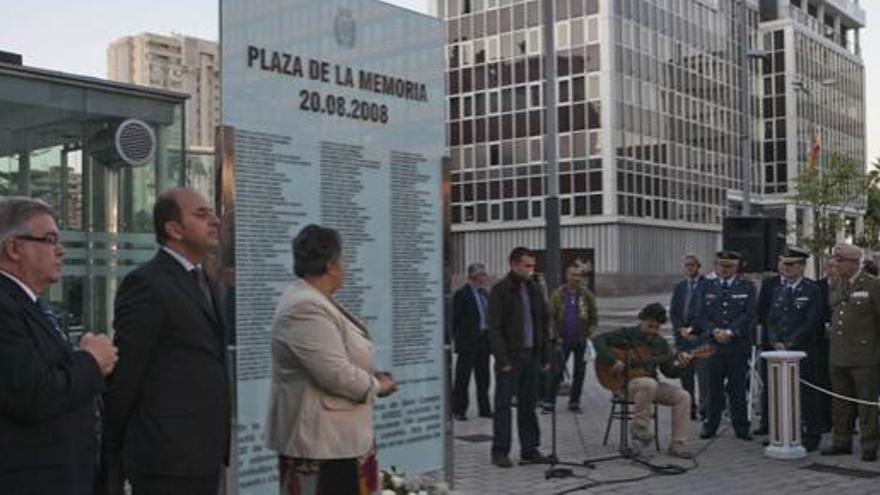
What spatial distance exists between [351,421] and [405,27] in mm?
3919

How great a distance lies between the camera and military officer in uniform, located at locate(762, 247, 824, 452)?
411 inches

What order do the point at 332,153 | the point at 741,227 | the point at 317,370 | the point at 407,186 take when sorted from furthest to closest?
the point at 741,227 → the point at 407,186 → the point at 332,153 → the point at 317,370

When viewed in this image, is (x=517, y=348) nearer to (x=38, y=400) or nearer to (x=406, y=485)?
(x=406, y=485)

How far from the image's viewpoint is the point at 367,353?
4.55 meters

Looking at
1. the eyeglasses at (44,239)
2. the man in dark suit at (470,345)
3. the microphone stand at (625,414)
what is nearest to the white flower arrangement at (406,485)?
the eyeglasses at (44,239)

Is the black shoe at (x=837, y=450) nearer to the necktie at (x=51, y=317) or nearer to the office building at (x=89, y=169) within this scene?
the office building at (x=89, y=169)

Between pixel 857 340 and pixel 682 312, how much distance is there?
9.61 ft

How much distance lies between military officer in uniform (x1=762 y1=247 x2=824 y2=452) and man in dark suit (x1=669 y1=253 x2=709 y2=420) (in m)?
1.00

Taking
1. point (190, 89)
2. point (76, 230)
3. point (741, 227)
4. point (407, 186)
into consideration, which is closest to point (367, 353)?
point (407, 186)

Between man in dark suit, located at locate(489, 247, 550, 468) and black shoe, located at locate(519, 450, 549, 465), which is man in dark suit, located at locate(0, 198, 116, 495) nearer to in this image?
man in dark suit, located at locate(489, 247, 550, 468)

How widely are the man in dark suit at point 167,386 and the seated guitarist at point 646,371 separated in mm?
6515

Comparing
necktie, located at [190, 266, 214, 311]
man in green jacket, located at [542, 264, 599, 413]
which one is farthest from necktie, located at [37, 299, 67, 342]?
man in green jacket, located at [542, 264, 599, 413]

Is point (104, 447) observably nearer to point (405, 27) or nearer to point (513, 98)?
point (405, 27)

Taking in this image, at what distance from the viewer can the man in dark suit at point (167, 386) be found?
3.86 metres
